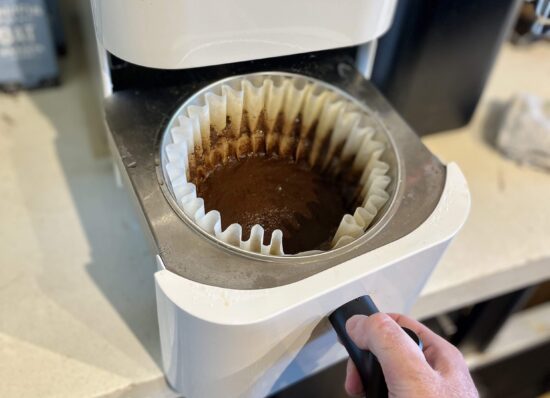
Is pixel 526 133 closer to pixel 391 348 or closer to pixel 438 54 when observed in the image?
pixel 438 54

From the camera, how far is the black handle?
330 mm

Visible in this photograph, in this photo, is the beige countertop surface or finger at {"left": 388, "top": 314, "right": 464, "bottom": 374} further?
the beige countertop surface

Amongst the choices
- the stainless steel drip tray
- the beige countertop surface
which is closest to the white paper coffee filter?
the stainless steel drip tray

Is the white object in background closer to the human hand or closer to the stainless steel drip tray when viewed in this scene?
the stainless steel drip tray

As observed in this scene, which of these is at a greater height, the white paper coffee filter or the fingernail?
the white paper coffee filter

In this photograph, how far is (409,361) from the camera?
309 mm

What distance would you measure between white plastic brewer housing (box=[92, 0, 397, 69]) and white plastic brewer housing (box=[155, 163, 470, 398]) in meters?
0.13

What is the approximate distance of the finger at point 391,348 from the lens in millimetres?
308

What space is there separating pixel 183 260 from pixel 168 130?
0.12 metres

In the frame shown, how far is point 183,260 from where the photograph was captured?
0.35 metres

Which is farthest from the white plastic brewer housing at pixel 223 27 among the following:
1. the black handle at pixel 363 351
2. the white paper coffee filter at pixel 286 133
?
the black handle at pixel 363 351

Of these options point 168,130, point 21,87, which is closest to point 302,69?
point 168,130

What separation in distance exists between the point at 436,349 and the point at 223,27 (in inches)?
9.8

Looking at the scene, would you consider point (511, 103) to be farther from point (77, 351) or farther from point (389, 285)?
point (77, 351)
